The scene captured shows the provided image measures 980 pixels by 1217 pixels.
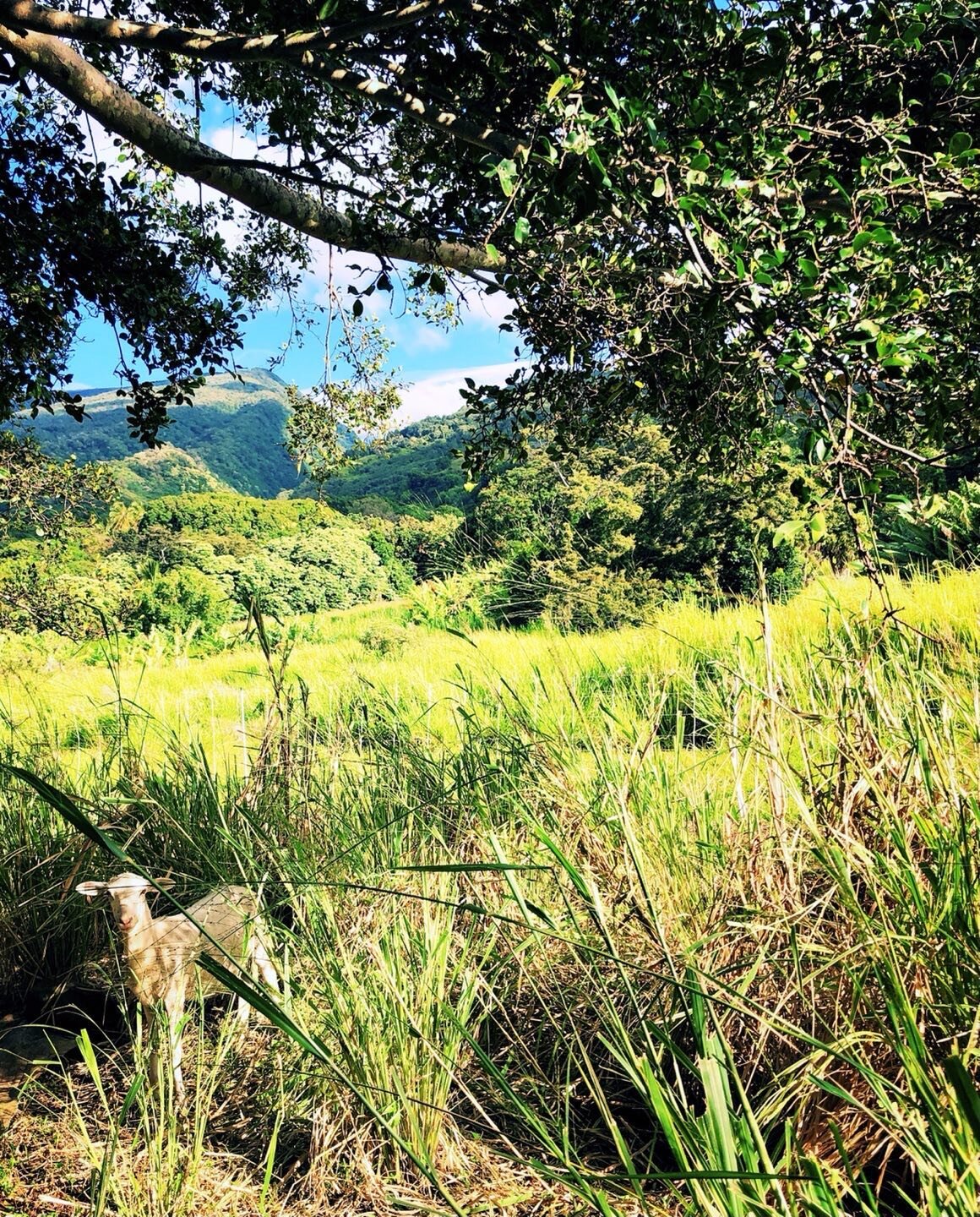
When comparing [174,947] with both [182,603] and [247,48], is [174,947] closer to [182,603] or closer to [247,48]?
[247,48]

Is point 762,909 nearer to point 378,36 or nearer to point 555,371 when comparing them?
point 555,371

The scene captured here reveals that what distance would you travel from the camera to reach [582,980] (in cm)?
187

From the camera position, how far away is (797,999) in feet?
5.61

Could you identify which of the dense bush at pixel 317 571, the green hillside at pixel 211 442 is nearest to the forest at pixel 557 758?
the dense bush at pixel 317 571

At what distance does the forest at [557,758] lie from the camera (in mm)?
1482

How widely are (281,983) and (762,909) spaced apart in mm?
1289

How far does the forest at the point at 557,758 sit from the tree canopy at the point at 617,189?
0.08 ft

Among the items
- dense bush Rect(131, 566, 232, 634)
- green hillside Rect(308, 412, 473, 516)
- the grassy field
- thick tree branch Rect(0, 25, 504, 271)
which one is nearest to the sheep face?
the grassy field

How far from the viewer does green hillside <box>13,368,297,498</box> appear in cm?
6681

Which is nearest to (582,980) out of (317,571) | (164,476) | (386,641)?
(386,641)

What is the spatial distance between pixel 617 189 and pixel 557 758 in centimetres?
161

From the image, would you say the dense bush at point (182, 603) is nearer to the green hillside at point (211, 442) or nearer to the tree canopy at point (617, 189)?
the tree canopy at point (617, 189)

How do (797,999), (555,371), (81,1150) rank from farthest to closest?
(555,371) < (81,1150) < (797,999)

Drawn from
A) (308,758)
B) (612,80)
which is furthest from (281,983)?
(612,80)
